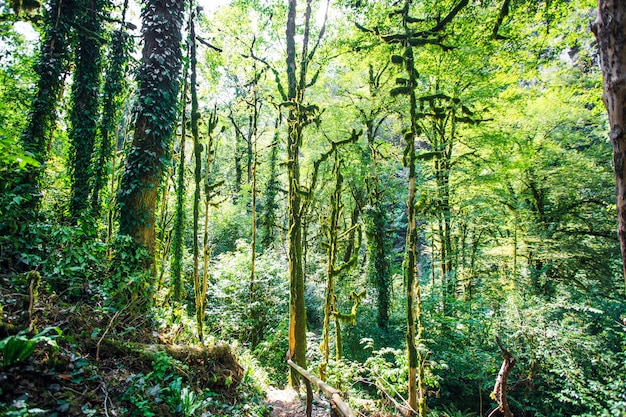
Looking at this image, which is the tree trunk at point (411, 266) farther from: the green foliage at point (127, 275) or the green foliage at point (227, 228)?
the green foliage at point (227, 228)

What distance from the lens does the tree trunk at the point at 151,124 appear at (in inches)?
230

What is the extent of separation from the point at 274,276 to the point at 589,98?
1134 cm

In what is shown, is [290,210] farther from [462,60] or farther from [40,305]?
[462,60]

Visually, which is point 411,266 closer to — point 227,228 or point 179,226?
point 179,226

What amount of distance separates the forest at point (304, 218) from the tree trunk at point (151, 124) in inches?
1.6

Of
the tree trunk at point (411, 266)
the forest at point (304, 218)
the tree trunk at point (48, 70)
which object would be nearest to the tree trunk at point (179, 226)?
the forest at point (304, 218)

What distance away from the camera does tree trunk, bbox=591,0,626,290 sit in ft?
5.45

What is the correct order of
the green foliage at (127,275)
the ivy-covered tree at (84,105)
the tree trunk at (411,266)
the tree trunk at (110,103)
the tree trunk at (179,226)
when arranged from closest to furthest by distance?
the tree trunk at (411,266), the green foliage at (127,275), the tree trunk at (179,226), the ivy-covered tree at (84,105), the tree trunk at (110,103)

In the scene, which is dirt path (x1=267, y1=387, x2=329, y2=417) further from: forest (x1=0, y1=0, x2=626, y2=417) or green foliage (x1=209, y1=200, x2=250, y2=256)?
green foliage (x1=209, y1=200, x2=250, y2=256)

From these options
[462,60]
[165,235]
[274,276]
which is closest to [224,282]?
[274,276]

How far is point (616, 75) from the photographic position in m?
1.69

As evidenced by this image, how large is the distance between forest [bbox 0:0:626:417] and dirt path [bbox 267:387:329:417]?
0.45 feet

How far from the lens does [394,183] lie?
598 inches

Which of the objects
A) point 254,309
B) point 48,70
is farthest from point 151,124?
point 254,309
